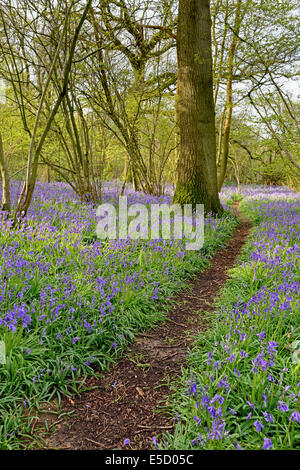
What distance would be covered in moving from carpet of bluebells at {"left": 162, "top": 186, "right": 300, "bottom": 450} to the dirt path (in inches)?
5.8

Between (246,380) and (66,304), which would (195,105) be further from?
(246,380)

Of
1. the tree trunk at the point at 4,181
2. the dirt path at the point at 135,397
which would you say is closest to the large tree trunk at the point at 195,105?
the tree trunk at the point at 4,181

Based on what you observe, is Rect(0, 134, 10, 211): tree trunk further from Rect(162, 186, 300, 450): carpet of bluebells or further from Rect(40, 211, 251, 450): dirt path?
Rect(162, 186, 300, 450): carpet of bluebells

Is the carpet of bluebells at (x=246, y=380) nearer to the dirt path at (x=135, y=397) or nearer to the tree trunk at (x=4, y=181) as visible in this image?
the dirt path at (x=135, y=397)

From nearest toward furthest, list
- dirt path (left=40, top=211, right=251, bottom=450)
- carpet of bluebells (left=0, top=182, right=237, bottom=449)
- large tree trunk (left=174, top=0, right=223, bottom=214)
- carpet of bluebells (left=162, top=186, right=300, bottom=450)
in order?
1. carpet of bluebells (left=162, top=186, right=300, bottom=450)
2. dirt path (left=40, top=211, right=251, bottom=450)
3. carpet of bluebells (left=0, top=182, right=237, bottom=449)
4. large tree trunk (left=174, top=0, right=223, bottom=214)

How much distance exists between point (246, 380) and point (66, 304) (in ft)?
5.73

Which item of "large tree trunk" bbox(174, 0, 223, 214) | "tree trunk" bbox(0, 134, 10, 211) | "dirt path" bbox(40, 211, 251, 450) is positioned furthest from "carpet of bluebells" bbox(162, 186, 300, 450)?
"large tree trunk" bbox(174, 0, 223, 214)

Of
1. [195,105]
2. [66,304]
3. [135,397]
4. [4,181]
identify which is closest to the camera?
[135,397]

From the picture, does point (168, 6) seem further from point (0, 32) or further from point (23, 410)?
point (23, 410)

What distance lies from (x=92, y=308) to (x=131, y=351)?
565 millimetres

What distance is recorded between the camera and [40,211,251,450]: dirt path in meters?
1.98

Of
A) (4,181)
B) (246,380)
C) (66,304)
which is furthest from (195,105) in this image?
(246,380)

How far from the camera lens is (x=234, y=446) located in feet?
5.73

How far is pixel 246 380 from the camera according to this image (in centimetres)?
218
